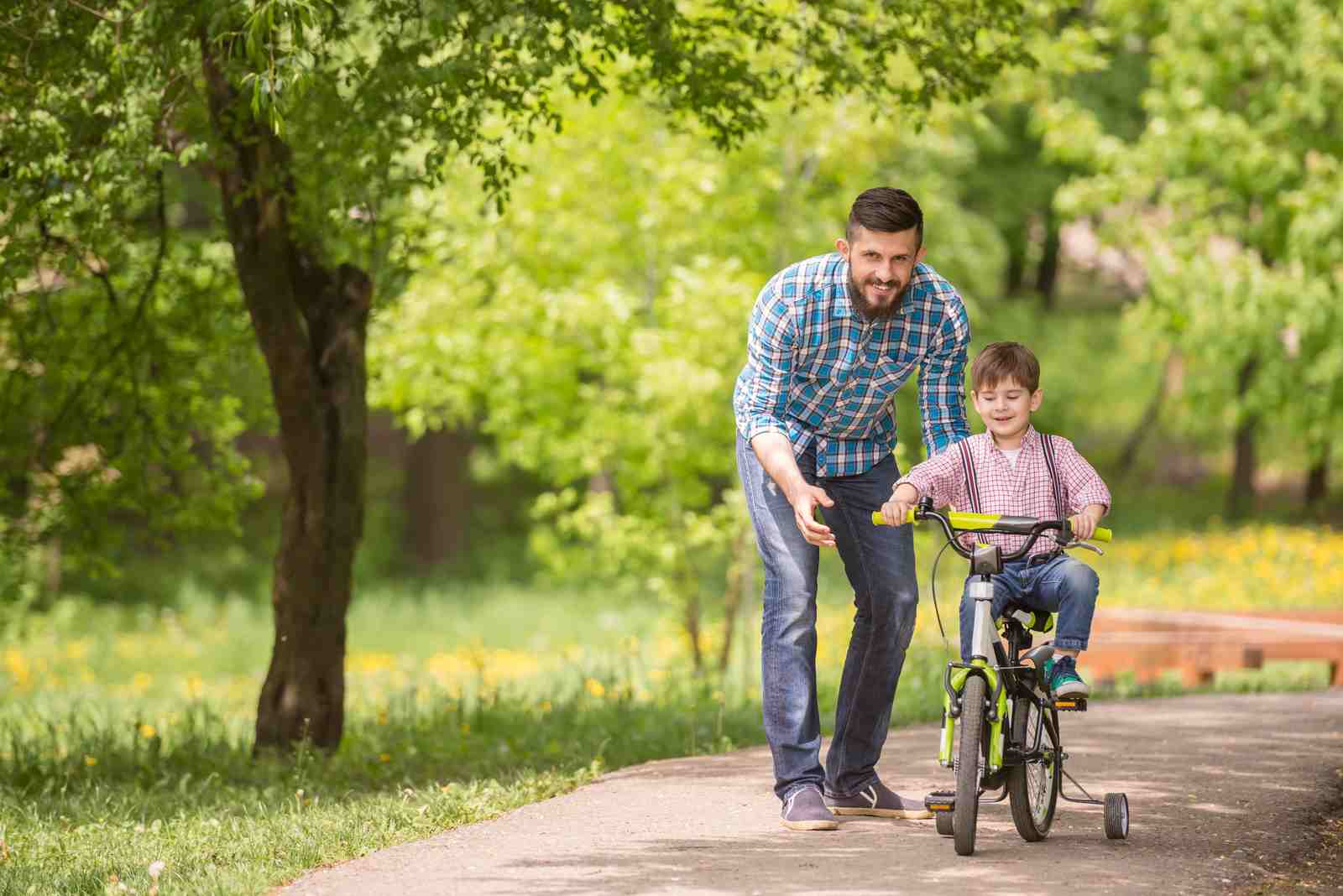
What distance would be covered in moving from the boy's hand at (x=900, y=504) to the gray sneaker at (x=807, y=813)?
1.00 metres

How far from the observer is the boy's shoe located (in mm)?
4926

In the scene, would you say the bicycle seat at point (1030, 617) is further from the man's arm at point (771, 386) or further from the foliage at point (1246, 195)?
the foliage at point (1246, 195)

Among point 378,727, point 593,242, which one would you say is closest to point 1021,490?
point 378,727

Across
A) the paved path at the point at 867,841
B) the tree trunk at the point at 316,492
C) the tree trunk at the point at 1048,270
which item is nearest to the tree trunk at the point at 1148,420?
the tree trunk at the point at 1048,270

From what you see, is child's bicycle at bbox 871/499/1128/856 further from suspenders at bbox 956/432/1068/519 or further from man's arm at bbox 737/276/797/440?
man's arm at bbox 737/276/797/440

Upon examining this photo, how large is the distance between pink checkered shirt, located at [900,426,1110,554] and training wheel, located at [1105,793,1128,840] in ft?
2.62

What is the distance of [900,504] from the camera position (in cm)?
493

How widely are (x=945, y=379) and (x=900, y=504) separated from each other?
2.08 ft

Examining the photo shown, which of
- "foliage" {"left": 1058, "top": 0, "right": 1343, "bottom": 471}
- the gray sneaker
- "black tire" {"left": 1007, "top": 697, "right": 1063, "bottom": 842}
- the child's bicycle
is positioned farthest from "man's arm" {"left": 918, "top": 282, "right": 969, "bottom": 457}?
"foliage" {"left": 1058, "top": 0, "right": 1343, "bottom": 471}

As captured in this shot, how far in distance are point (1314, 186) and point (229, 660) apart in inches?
503

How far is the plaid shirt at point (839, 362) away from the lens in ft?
17.2

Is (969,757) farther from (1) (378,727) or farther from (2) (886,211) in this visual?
(1) (378,727)

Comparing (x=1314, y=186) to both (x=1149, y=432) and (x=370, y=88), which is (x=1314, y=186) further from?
(x=1149, y=432)

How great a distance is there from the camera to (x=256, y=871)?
16.2ft
